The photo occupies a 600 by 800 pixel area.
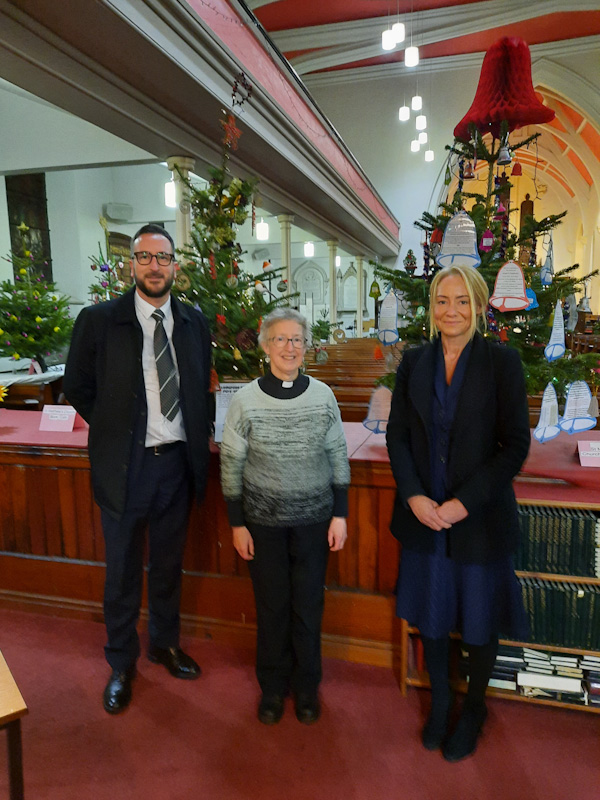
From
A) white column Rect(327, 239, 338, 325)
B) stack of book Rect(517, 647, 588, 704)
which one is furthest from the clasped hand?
white column Rect(327, 239, 338, 325)

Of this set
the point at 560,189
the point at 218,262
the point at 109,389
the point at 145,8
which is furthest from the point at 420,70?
A: the point at 109,389

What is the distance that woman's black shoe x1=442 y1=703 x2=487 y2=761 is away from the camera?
178 cm

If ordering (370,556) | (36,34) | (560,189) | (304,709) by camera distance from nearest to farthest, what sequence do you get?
(304,709) → (370,556) → (36,34) → (560,189)

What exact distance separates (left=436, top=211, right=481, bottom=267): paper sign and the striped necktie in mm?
1133

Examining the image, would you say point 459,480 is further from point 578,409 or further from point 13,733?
point 13,733

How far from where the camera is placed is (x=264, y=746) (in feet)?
6.06

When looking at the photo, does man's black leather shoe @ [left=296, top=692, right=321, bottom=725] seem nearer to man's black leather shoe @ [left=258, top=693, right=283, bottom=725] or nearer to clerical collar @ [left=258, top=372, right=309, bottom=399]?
man's black leather shoe @ [left=258, top=693, right=283, bottom=725]

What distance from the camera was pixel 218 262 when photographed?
241cm

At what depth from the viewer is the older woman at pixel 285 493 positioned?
175 cm

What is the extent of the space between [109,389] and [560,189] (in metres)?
24.5

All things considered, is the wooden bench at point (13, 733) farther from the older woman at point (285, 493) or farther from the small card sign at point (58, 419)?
the small card sign at point (58, 419)

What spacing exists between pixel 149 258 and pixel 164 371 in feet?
1.30

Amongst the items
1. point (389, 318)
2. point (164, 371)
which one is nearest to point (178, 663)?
point (164, 371)

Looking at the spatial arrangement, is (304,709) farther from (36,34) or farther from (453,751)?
(36,34)
